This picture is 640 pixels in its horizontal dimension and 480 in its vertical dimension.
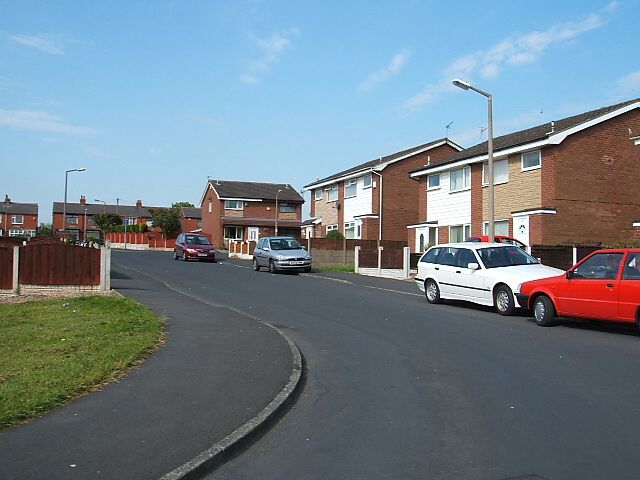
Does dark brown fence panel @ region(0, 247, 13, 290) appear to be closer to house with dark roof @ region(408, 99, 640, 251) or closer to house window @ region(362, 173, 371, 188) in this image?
house with dark roof @ region(408, 99, 640, 251)

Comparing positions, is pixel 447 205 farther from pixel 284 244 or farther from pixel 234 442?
pixel 234 442

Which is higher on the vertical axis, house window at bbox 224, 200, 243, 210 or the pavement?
house window at bbox 224, 200, 243, 210

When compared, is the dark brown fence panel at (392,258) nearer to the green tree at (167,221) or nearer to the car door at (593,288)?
the car door at (593,288)

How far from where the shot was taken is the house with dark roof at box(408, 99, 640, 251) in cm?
2689

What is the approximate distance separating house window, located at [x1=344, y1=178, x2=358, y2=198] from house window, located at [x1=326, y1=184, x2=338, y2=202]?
170 cm

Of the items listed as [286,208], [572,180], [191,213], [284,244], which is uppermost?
[191,213]

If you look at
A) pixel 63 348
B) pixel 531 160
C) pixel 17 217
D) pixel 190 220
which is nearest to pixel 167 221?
pixel 190 220

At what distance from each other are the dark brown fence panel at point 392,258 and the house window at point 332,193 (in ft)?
65.6

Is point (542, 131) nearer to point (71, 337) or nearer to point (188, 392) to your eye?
point (71, 337)

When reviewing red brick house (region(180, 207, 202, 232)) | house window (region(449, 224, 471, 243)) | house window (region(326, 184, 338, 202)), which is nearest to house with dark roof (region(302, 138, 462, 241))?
house window (region(326, 184, 338, 202))

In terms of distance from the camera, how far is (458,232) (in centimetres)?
3350

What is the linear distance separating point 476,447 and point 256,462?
1.79m

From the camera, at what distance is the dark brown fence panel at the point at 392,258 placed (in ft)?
93.8

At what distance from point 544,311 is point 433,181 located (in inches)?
938
